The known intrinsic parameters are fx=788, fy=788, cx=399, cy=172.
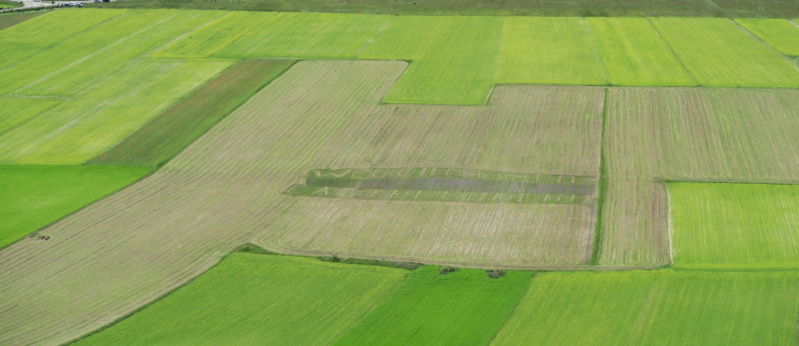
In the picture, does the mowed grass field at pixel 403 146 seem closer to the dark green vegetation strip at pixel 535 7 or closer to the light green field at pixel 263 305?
the light green field at pixel 263 305

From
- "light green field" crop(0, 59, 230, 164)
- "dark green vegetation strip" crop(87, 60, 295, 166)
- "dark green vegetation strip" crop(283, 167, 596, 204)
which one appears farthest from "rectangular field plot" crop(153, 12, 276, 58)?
"dark green vegetation strip" crop(283, 167, 596, 204)

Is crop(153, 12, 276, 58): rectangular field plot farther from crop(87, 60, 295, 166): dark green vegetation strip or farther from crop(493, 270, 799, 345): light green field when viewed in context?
crop(493, 270, 799, 345): light green field

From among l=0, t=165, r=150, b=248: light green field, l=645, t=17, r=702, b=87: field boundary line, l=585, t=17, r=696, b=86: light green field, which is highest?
l=0, t=165, r=150, b=248: light green field

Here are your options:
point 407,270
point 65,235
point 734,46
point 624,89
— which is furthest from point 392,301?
point 734,46

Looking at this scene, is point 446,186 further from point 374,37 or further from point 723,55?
point 723,55

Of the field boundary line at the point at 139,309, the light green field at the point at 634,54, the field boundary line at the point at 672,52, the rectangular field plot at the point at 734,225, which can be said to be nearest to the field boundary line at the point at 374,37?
the light green field at the point at 634,54

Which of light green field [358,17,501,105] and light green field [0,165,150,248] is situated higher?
light green field [0,165,150,248]

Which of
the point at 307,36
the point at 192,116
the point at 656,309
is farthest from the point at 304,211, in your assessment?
the point at 307,36
